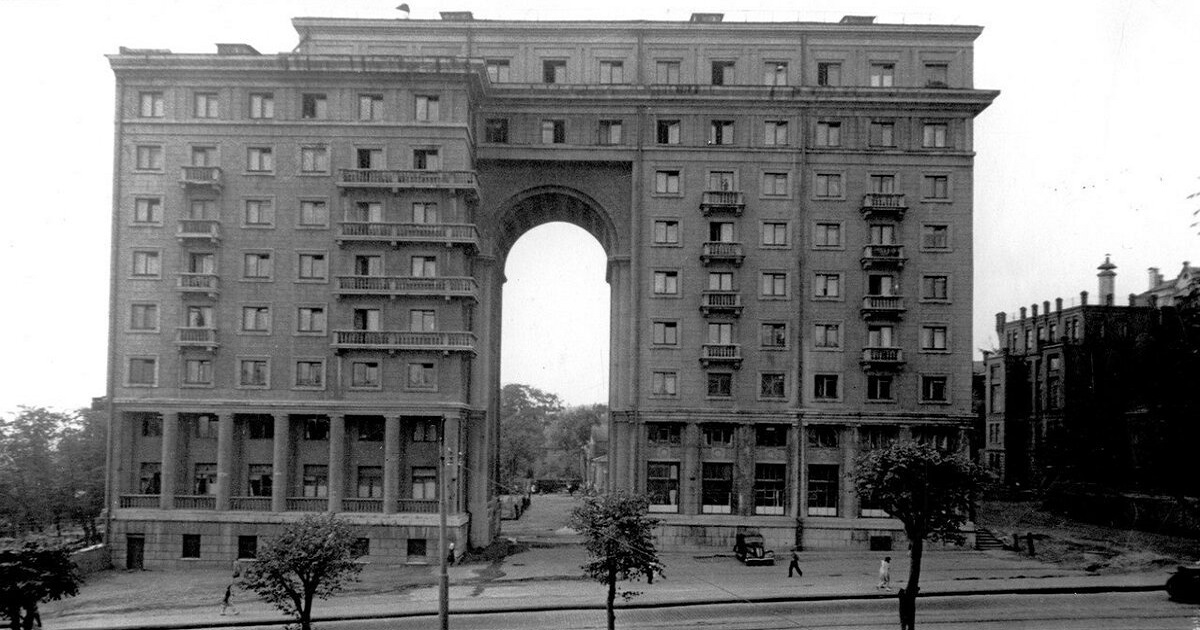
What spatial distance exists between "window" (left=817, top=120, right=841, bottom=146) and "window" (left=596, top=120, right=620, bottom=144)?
14975mm

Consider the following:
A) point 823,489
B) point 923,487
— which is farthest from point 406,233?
point 923,487

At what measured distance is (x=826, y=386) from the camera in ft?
215

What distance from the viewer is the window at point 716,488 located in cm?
6475

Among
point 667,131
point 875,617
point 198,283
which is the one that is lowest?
point 875,617

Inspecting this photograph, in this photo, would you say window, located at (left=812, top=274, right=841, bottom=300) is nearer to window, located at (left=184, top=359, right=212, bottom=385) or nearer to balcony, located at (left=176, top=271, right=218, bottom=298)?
balcony, located at (left=176, top=271, right=218, bottom=298)

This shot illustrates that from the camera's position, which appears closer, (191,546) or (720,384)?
(191,546)

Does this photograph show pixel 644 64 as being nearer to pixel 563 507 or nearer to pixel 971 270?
pixel 971 270

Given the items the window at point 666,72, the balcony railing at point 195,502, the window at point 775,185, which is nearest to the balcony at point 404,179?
Answer: the window at point 666,72

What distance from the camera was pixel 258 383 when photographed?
61.6m

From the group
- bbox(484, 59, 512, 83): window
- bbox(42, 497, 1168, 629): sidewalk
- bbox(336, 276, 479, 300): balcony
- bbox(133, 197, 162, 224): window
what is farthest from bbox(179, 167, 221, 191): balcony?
bbox(42, 497, 1168, 629): sidewalk

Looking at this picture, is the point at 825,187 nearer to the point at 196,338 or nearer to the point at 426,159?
the point at 426,159

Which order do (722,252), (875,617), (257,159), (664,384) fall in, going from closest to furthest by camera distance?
(875,617), (257,159), (722,252), (664,384)

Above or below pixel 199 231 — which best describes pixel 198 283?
below

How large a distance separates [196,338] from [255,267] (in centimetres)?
621
